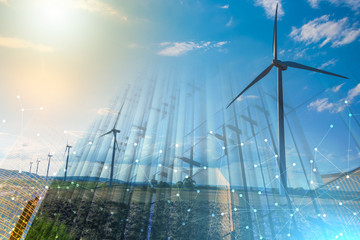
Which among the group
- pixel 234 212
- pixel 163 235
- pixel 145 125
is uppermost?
pixel 145 125

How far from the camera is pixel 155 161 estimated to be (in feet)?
45.3

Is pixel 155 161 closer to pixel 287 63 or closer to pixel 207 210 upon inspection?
pixel 207 210

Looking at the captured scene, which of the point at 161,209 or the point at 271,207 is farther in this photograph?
the point at 161,209

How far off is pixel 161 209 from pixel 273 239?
600cm

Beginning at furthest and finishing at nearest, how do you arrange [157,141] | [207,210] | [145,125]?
[145,125]
[157,141]
[207,210]

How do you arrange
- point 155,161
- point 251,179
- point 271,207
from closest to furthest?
point 271,207, point 251,179, point 155,161

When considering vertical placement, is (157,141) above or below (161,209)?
above

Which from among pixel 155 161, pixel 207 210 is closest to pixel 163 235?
pixel 207 210

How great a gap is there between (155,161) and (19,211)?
8.28 metres

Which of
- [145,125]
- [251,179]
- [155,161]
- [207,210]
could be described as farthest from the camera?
[145,125]

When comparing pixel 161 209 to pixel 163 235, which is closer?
pixel 163 235

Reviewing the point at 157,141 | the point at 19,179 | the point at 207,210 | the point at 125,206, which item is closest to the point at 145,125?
the point at 157,141

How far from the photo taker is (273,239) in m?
8.77

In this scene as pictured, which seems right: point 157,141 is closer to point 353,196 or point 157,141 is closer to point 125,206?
point 125,206
